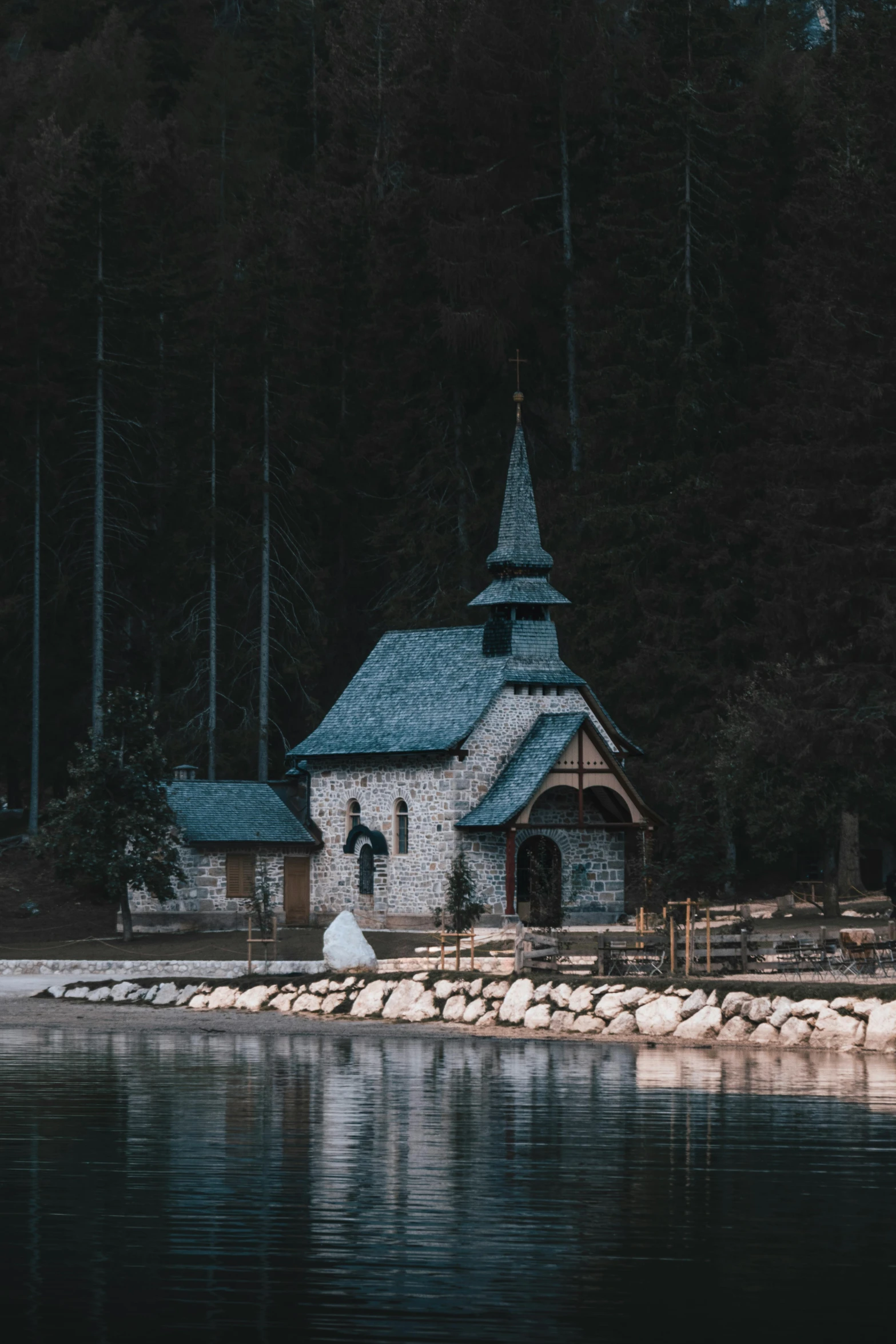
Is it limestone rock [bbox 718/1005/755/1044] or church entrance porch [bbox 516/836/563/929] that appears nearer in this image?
limestone rock [bbox 718/1005/755/1044]

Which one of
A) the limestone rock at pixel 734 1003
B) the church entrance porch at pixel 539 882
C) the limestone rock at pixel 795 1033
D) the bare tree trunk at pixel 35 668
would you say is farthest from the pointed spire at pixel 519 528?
the limestone rock at pixel 795 1033

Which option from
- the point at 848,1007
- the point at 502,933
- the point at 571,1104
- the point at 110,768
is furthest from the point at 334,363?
the point at 571,1104

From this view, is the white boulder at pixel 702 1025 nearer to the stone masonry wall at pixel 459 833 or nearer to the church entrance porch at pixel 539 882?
the church entrance porch at pixel 539 882

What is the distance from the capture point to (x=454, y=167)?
74812mm

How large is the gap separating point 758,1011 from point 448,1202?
15071 mm

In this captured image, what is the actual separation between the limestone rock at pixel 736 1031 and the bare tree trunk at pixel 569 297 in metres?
40.6

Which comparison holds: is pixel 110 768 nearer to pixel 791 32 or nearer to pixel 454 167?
pixel 454 167

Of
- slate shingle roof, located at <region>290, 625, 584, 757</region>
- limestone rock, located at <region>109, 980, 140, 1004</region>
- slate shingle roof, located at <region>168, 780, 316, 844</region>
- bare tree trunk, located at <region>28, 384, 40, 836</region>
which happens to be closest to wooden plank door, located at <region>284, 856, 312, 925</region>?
slate shingle roof, located at <region>168, 780, 316, 844</region>

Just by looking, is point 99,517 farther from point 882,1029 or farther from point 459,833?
point 882,1029

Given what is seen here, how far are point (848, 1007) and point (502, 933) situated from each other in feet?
58.3

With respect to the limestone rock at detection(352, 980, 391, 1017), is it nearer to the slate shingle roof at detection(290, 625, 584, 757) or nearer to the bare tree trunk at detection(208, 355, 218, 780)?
the slate shingle roof at detection(290, 625, 584, 757)

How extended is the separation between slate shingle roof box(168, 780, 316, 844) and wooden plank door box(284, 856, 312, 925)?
0.83 m

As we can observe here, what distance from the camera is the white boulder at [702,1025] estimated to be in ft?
105

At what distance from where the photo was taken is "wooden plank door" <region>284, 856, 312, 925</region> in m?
58.2
